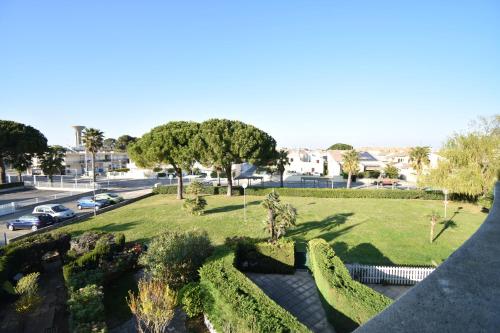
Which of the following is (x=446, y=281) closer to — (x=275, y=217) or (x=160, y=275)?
(x=160, y=275)

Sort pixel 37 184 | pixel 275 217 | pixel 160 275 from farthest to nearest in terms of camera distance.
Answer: pixel 37 184 → pixel 275 217 → pixel 160 275

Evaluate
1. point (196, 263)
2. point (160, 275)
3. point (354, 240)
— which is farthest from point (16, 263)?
point (354, 240)

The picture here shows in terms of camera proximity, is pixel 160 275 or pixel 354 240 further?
pixel 354 240

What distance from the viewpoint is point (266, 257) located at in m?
14.8

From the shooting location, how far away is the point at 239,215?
27344mm

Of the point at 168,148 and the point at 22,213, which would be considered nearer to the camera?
the point at 22,213

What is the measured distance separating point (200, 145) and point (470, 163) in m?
31.0

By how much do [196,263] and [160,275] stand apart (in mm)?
1846

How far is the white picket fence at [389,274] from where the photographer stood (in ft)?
42.8

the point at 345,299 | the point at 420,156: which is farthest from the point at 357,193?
the point at 345,299

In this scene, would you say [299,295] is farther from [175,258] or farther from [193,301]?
[175,258]

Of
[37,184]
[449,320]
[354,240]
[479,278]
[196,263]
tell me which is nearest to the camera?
[449,320]

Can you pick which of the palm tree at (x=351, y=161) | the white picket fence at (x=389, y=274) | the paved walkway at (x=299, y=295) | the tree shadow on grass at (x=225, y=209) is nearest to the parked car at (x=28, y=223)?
the tree shadow on grass at (x=225, y=209)

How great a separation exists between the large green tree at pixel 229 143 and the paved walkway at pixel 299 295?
21015 mm
